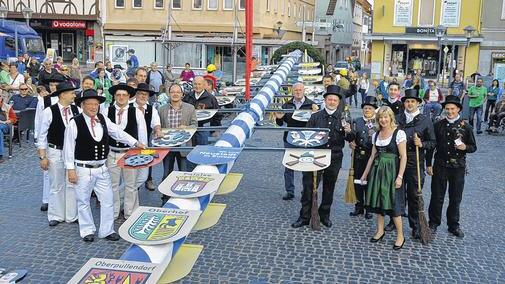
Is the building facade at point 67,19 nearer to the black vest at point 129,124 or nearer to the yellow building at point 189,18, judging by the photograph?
the yellow building at point 189,18

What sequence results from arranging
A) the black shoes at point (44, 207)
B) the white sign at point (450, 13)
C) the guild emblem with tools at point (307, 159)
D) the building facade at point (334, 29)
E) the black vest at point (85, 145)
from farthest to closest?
the building facade at point (334, 29) → the white sign at point (450, 13) → the black shoes at point (44, 207) → the black vest at point (85, 145) → the guild emblem with tools at point (307, 159)

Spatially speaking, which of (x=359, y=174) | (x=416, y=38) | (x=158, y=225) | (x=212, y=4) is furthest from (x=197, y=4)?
(x=158, y=225)

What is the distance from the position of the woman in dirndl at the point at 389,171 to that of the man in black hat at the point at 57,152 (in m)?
3.68

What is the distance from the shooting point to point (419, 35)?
118ft

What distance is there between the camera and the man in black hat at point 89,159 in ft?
21.0

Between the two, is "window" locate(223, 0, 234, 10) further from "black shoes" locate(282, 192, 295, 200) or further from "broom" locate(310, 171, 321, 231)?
"broom" locate(310, 171, 321, 231)

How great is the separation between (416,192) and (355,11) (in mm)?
69089

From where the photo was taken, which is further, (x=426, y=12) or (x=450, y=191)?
(x=426, y=12)

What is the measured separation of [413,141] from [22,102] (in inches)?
351

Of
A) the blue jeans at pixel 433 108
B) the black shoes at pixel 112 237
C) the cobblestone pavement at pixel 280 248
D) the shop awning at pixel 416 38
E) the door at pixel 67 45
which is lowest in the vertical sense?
the cobblestone pavement at pixel 280 248

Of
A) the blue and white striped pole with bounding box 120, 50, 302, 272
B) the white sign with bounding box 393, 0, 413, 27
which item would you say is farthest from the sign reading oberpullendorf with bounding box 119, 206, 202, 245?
the white sign with bounding box 393, 0, 413, 27

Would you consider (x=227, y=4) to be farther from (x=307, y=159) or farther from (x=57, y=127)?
(x=307, y=159)

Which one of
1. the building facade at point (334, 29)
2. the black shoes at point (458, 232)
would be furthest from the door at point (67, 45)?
the black shoes at point (458, 232)

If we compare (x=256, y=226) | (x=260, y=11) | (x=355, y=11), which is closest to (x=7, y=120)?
(x=256, y=226)
